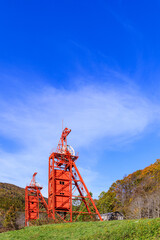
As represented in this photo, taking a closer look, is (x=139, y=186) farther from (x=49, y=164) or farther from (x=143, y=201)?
(x=49, y=164)

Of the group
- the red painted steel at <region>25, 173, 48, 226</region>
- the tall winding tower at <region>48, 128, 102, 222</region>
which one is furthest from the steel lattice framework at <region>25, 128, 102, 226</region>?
the red painted steel at <region>25, 173, 48, 226</region>

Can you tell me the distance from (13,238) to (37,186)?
30.1 meters

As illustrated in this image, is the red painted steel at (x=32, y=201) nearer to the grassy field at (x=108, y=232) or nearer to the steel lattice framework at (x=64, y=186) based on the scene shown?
the steel lattice framework at (x=64, y=186)

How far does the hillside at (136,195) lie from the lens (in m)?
43.1

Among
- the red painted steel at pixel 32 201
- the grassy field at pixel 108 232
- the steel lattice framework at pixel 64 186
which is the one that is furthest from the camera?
the red painted steel at pixel 32 201

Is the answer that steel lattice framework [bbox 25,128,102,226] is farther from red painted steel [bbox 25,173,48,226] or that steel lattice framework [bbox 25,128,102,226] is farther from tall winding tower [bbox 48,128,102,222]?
red painted steel [bbox 25,173,48,226]

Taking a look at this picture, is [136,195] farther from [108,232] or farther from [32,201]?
[108,232]

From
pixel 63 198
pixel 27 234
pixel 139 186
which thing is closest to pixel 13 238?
pixel 27 234

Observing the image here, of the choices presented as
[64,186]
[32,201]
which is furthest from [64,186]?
[32,201]

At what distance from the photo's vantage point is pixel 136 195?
50.0m

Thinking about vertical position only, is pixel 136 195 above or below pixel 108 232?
above

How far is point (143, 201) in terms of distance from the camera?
4547 centimetres

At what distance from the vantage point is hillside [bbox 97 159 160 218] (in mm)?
43081

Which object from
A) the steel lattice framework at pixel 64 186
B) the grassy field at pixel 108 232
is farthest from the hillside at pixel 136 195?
the grassy field at pixel 108 232
